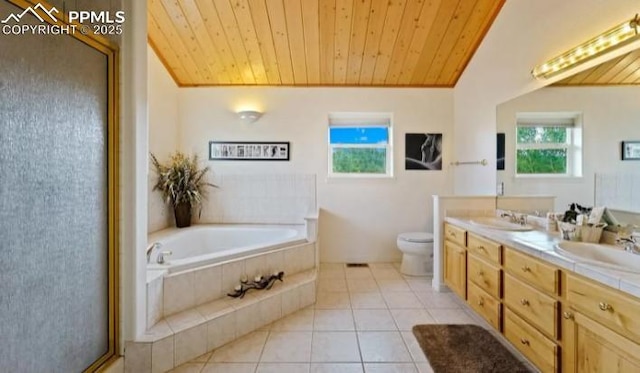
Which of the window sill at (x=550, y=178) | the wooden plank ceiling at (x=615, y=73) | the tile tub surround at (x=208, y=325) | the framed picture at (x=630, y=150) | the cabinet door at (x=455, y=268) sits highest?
the wooden plank ceiling at (x=615, y=73)

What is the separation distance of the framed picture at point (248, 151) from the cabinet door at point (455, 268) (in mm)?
2194

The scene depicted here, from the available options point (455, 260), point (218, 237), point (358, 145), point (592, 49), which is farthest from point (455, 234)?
point (218, 237)

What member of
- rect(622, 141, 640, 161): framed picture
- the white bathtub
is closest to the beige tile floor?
the white bathtub

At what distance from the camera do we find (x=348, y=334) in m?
2.12

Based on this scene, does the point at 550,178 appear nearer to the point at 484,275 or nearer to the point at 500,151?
the point at 500,151

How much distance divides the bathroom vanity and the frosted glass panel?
2352 millimetres

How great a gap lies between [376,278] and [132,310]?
236cm

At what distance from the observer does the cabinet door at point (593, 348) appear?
3.59 feet

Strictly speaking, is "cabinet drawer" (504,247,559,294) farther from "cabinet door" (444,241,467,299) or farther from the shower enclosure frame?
the shower enclosure frame

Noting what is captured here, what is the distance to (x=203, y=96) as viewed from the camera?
151 inches

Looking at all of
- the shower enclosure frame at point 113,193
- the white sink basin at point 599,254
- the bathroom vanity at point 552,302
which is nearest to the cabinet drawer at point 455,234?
the bathroom vanity at point 552,302

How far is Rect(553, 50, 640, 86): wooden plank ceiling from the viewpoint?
1.64 metres

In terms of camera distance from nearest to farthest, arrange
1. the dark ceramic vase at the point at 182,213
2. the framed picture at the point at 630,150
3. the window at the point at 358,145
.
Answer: the framed picture at the point at 630,150 < the dark ceramic vase at the point at 182,213 < the window at the point at 358,145

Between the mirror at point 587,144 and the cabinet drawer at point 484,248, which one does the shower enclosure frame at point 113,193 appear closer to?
the cabinet drawer at point 484,248
